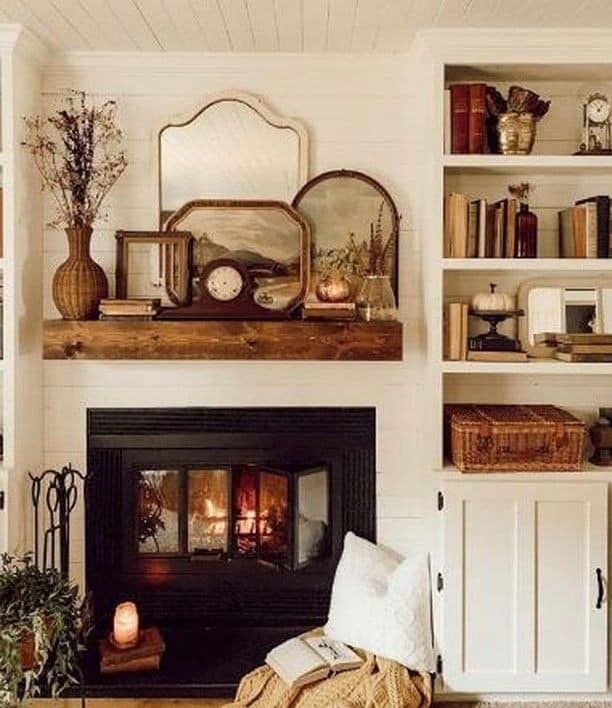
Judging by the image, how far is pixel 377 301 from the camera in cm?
339

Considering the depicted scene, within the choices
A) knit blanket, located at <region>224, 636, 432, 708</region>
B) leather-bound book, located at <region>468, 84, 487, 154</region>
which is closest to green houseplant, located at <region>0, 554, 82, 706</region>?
knit blanket, located at <region>224, 636, 432, 708</region>

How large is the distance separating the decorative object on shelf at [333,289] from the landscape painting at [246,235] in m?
0.20

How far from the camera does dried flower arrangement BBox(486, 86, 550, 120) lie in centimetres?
328

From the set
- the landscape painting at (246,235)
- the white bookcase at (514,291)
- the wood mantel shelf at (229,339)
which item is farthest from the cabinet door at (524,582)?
the landscape painting at (246,235)

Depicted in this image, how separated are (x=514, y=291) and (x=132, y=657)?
6.60 ft

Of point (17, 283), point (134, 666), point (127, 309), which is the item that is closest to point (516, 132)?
point (127, 309)

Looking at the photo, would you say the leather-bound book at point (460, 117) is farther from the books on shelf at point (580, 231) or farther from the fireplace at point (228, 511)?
the fireplace at point (228, 511)

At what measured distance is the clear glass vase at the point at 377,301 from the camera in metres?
3.38

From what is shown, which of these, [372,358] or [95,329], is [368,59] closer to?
[372,358]

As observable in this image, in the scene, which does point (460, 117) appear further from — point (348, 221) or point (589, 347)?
point (589, 347)

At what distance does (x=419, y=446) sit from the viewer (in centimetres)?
354

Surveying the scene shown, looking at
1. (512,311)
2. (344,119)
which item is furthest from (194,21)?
(512,311)

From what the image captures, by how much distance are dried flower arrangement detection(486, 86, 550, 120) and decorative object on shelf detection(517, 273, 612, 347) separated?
65 cm

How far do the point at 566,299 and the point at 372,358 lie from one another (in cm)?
84
